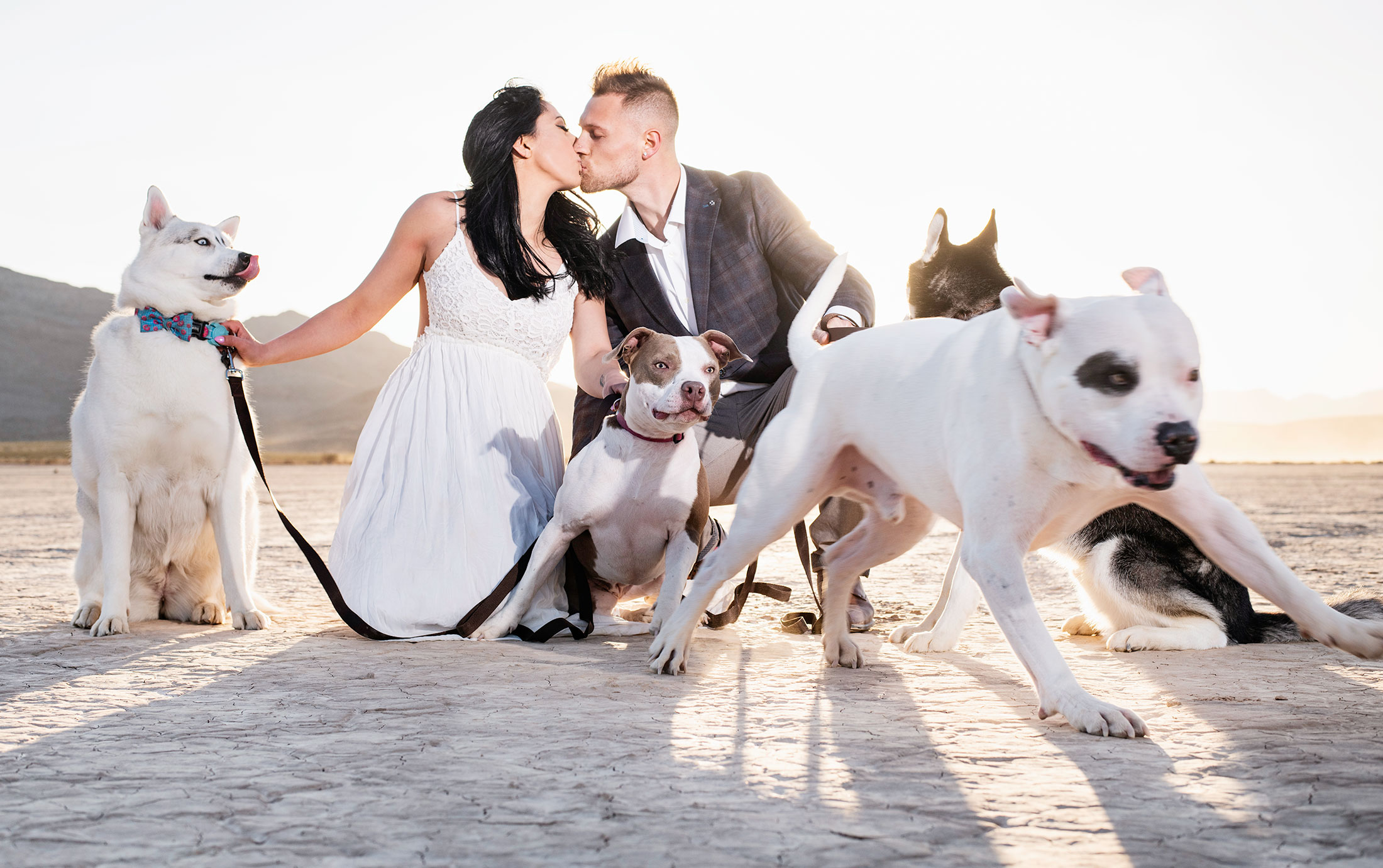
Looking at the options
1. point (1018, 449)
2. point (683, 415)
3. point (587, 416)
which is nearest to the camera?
point (1018, 449)

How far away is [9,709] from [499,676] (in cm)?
124

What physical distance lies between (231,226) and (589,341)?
1721 millimetres

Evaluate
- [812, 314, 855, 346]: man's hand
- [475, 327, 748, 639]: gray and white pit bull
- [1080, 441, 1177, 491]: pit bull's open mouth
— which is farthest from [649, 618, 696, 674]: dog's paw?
[812, 314, 855, 346]: man's hand

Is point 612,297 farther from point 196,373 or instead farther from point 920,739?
point 920,739

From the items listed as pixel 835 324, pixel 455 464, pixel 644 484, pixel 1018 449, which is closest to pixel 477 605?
pixel 455 464

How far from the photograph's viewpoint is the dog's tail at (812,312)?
3.07m

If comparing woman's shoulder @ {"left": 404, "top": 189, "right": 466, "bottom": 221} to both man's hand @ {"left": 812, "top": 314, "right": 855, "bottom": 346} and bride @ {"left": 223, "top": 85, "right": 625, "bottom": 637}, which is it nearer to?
bride @ {"left": 223, "top": 85, "right": 625, "bottom": 637}

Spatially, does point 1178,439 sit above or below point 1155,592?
above

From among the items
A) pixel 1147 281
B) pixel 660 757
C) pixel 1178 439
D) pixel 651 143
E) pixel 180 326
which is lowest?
pixel 660 757

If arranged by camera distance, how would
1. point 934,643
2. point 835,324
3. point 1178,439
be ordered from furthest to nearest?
point 835,324 < point 934,643 < point 1178,439

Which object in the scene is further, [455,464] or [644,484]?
[455,464]

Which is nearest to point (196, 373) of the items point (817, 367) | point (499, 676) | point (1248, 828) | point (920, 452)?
point (499, 676)

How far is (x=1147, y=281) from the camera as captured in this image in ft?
7.50

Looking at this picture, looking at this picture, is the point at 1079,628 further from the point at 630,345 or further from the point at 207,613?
the point at 207,613
